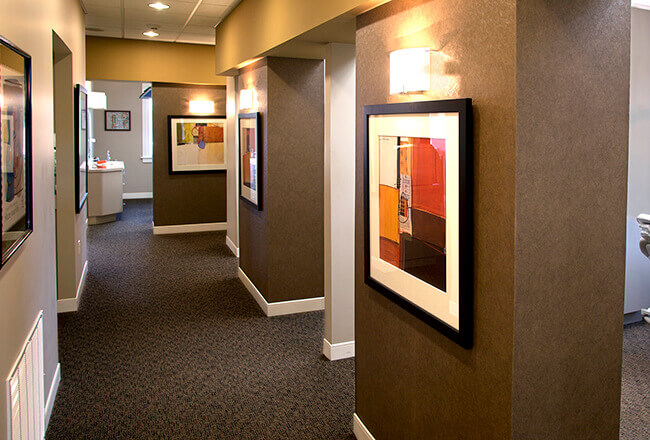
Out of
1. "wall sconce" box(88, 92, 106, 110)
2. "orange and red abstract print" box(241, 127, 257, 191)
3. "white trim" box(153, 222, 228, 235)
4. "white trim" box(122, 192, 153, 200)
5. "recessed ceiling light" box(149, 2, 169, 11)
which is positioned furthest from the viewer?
"white trim" box(122, 192, 153, 200)

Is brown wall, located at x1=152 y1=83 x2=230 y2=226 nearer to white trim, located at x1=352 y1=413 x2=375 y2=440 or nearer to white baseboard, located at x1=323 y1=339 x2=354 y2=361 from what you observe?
white baseboard, located at x1=323 y1=339 x2=354 y2=361

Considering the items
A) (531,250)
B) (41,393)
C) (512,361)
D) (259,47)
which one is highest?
(259,47)

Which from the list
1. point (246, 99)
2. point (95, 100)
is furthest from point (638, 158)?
point (95, 100)

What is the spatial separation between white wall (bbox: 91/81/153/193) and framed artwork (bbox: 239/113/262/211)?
280 inches

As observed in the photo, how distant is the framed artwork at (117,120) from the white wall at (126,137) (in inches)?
2.3

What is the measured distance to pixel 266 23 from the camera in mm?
4008

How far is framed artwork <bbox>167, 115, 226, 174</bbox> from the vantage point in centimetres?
787

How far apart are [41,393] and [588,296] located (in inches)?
86.5

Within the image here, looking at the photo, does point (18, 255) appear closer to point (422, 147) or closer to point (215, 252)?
point (422, 147)

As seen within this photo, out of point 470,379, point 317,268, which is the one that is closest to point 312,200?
point 317,268

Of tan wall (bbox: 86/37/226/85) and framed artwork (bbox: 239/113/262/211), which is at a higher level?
tan wall (bbox: 86/37/226/85)

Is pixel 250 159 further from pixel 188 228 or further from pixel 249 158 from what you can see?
pixel 188 228

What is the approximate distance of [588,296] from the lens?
1839mm

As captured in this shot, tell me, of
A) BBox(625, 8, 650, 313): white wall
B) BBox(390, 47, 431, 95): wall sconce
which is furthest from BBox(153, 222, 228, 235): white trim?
BBox(390, 47, 431, 95): wall sconce
